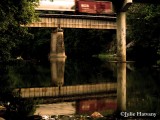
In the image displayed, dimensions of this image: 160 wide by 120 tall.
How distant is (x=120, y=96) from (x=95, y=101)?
5.47 ft

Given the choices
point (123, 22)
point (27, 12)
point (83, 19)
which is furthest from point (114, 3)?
point (27, 12)

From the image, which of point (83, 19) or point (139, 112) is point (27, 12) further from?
point (83, 19)

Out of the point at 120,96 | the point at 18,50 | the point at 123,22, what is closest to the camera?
the point at 120,96

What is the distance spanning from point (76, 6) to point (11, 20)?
3761cm

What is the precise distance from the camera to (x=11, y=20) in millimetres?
18547

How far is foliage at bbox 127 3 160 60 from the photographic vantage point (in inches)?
1598

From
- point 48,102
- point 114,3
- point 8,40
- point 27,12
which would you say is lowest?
point 48,102

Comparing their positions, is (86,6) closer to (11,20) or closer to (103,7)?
(103,7)

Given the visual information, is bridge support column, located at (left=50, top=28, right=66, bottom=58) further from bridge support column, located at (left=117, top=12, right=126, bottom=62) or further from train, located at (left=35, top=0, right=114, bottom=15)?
bridge support column, located at (left=117, top=12, right=126, bottom=62)

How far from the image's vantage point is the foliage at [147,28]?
40.6 meters

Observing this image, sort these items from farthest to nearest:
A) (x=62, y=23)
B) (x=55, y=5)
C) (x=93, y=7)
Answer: (x=93, y=7) → (x=62, y=23) → (x=55, y=5)

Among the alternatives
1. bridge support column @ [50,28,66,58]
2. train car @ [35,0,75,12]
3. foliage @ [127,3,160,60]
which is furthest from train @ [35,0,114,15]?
foliage @ [127,3,160,60]

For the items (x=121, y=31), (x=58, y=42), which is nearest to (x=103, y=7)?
(x=58, y=42)

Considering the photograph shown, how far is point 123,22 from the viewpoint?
134ft
